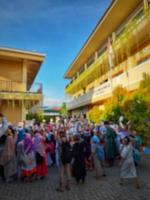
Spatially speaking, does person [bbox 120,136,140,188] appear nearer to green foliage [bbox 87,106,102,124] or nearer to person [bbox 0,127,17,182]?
person [bbox 0,127,17,182]

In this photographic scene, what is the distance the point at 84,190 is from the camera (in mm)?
6184

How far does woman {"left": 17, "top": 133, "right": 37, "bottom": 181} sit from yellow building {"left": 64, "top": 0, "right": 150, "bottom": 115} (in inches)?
381

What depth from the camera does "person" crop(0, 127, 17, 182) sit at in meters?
7.39

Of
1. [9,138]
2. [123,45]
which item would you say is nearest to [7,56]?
[123,45]

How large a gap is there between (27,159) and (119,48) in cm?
1405

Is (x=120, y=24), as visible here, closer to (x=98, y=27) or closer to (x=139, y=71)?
(x=98, y=27)

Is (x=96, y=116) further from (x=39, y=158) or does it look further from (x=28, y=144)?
(x=28, y=144)

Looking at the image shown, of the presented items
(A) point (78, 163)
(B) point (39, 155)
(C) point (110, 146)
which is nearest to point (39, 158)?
(B) point (39, 155)

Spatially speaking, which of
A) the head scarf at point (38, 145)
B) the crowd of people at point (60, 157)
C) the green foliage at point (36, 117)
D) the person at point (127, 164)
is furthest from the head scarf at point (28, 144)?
the green foliage at point (36, 117)

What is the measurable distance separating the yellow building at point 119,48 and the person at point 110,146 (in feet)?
20.8

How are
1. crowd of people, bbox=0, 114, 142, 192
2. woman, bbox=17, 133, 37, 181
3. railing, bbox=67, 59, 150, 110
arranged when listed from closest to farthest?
crowd of people, bbox=0, 114, 142, 192 < woman, bbox=17, 133, 37, 181 < railing, bbox=67, 59, 150, 110

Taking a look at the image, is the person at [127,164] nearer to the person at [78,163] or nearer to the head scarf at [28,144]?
the person at [78,163]

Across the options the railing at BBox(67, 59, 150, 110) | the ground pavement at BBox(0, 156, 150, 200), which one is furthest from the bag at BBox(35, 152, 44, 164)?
the railing at BBox(67, 59, 150, 110)

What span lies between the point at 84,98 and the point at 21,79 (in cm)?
1159
